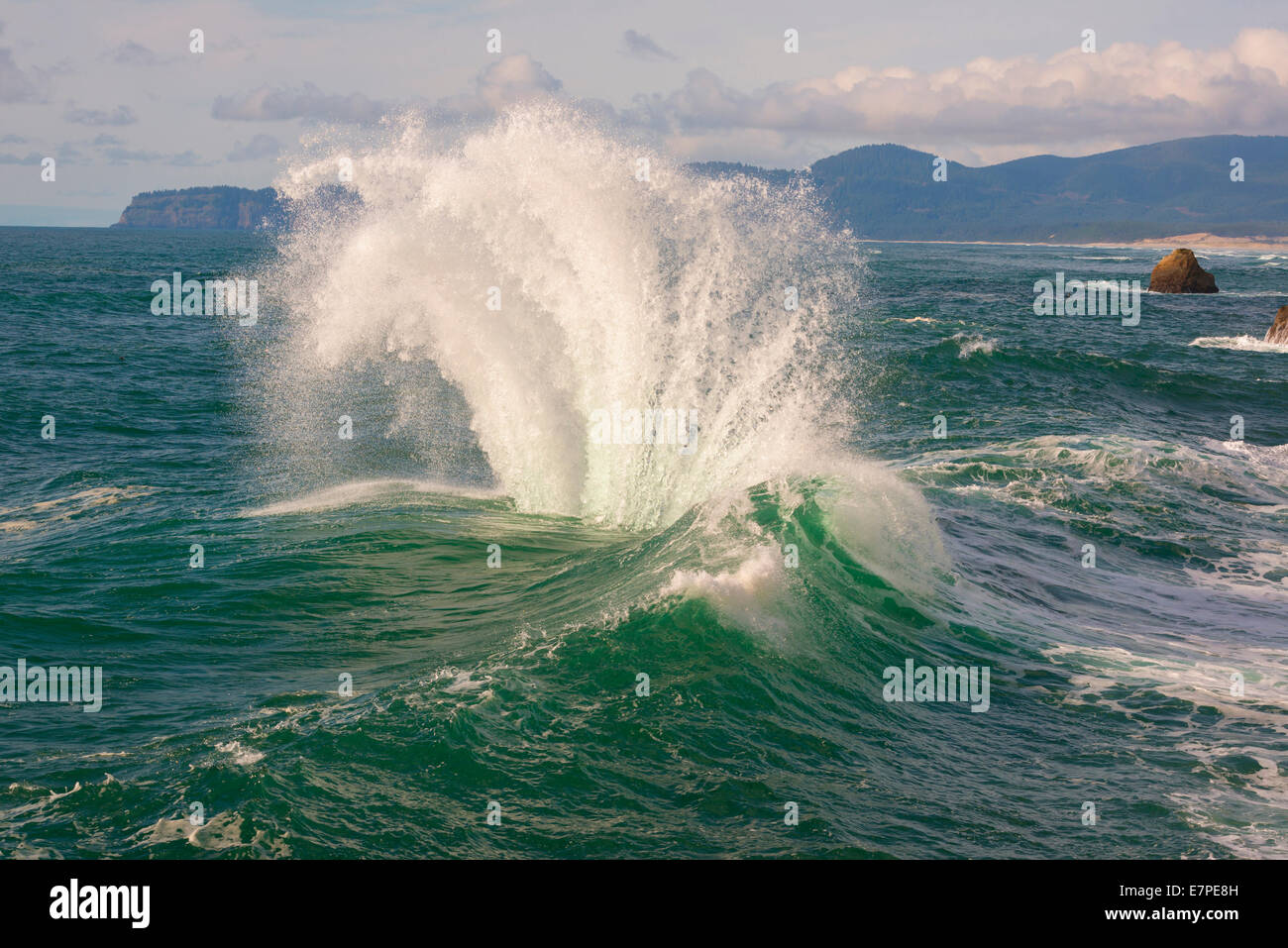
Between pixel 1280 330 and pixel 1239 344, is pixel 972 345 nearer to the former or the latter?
pixel 1239 344

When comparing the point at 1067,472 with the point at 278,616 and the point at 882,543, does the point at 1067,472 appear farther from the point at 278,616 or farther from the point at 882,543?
the point at 278,616

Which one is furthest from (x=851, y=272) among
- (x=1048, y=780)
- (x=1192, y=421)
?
(x=1048, y=780)

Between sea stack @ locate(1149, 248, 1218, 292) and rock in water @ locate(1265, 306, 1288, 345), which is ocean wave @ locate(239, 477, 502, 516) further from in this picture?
sea stack @ locate(1149, 248, 1218, 292)

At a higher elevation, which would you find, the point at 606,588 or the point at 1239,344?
the point at 1239,344

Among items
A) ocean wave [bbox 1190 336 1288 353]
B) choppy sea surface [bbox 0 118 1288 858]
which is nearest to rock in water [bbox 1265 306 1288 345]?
ocean wave [bbox 1190 336 1288 353]

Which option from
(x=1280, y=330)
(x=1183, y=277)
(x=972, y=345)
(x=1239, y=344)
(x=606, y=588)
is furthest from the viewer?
(x=1183, y=277)

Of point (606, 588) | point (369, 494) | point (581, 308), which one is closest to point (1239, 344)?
point (581, 308)

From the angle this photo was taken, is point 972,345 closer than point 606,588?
No
